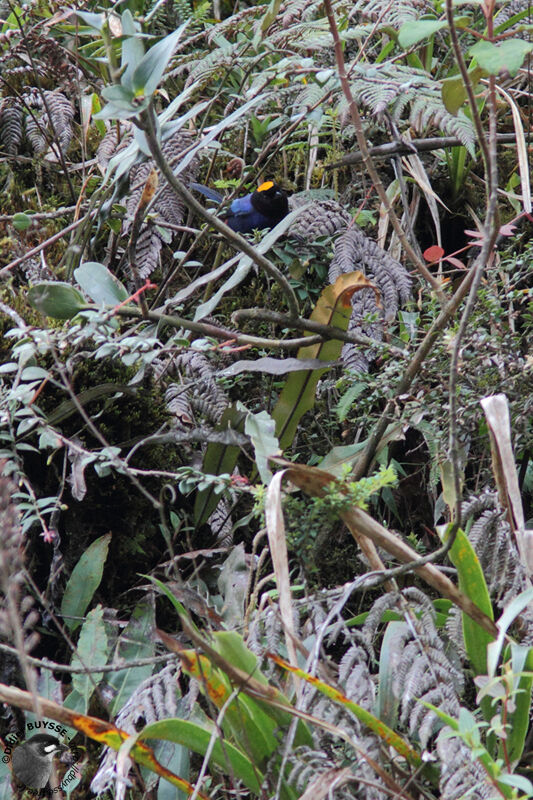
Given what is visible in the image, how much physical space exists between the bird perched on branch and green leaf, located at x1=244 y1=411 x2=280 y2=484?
41.1 inches

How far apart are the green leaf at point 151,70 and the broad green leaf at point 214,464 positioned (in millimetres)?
881

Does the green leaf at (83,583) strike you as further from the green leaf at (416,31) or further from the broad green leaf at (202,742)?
the green leaf at (416,31)

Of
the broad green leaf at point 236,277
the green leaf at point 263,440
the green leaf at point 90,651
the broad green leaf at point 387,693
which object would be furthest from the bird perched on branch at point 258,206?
the broad green leaf at point 387,693

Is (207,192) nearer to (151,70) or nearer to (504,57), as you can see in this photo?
(151,70)

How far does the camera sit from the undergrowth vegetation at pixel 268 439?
129 centimetres

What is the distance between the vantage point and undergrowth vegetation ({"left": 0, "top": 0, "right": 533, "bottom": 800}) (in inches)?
50.7

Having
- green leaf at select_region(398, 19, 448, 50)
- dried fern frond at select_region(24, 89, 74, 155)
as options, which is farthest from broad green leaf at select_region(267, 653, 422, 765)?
dried fern frond at select_region(24, 89, 74, 155)

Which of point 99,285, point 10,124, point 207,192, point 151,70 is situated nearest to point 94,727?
point 99,285

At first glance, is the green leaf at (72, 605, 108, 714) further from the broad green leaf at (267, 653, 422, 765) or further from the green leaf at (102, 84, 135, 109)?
the green leaf at (102, 84, 135, 109)

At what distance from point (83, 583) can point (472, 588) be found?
36.2 inches

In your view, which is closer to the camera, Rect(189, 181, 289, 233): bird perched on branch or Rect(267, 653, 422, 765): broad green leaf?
Rect(267, 653, 422, 765): broad green leaf

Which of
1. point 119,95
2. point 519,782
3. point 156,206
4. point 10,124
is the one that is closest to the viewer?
point 519,782

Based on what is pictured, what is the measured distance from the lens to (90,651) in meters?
1.67

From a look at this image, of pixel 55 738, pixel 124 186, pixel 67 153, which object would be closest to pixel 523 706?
pixel 55 738
